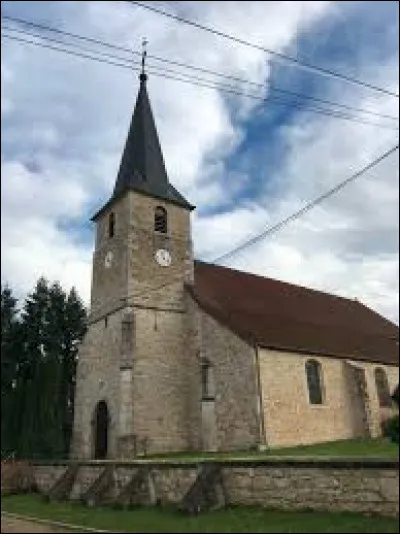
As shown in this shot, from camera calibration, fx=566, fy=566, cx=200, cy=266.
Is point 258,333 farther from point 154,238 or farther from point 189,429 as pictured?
point 154,238

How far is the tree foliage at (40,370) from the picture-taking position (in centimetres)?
2894

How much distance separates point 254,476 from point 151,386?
Result: 1362cm

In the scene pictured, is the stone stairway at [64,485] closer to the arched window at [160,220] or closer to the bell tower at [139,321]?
the bell tower at [139,321]

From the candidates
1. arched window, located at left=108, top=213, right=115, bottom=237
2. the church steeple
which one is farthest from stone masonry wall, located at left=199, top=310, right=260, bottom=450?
the church steeple

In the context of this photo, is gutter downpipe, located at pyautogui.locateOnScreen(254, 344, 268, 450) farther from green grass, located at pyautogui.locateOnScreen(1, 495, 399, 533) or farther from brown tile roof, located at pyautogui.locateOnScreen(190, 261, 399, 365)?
green grass, located at pyautogui.locateOnScreen(1, 495, 399, 533)

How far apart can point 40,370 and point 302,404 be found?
14571mm

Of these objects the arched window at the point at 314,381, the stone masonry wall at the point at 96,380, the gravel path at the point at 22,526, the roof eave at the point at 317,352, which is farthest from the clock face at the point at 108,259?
the gravel path at the point at 22,526

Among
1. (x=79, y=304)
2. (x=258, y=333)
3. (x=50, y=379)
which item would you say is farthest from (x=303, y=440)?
(x=79, y=304)

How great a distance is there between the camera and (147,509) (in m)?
13.6

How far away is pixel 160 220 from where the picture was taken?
29766 millimetres

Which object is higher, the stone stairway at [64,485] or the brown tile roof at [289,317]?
the brown tile roof at [289,317]

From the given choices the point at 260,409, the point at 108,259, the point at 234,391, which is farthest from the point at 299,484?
the point at 108,259

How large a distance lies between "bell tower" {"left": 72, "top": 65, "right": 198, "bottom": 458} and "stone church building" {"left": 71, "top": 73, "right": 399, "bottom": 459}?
0.06m

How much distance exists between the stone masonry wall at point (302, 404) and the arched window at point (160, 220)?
364 inches
